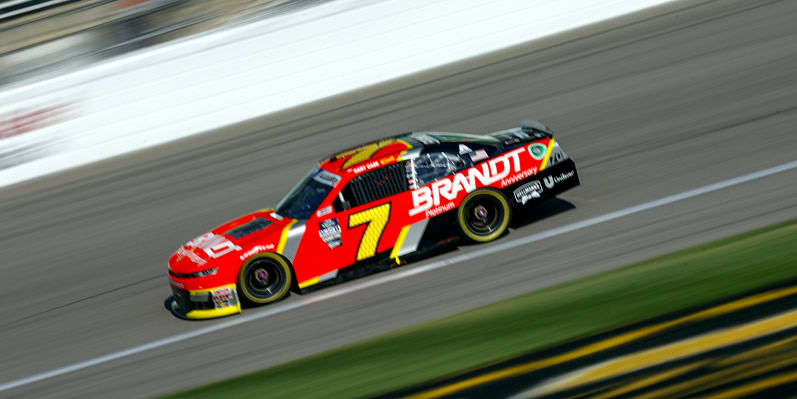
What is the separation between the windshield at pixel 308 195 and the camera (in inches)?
311

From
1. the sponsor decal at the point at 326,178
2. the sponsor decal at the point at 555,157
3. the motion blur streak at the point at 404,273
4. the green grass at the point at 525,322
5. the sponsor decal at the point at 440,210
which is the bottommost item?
the green grass at the point at 525,322

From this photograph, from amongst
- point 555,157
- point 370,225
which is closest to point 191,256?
point 370,225

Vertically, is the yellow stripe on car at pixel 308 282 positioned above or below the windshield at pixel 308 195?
below

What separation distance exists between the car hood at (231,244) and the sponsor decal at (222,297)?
0.82ft

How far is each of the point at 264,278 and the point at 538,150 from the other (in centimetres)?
305

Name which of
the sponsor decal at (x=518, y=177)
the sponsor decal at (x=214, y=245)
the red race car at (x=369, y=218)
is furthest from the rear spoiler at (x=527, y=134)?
the sponsor decal at (x=214, y=245)

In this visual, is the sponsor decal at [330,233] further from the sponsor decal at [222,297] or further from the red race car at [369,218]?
the sponsor decal at [222,297]

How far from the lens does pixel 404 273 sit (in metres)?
7.85

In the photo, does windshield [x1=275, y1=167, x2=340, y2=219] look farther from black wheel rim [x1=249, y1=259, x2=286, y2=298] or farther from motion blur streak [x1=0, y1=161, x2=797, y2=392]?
motion blur streak [x1=0, y1=161, x2=797, y2=392]

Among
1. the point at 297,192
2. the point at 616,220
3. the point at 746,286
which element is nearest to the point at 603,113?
the point at 616,220

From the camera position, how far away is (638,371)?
4.98 metres

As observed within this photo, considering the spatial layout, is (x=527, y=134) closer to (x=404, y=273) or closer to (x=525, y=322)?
(x=404, y=273)

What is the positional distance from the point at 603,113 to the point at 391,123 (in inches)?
141

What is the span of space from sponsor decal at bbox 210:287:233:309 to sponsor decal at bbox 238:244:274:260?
13.6 inches
